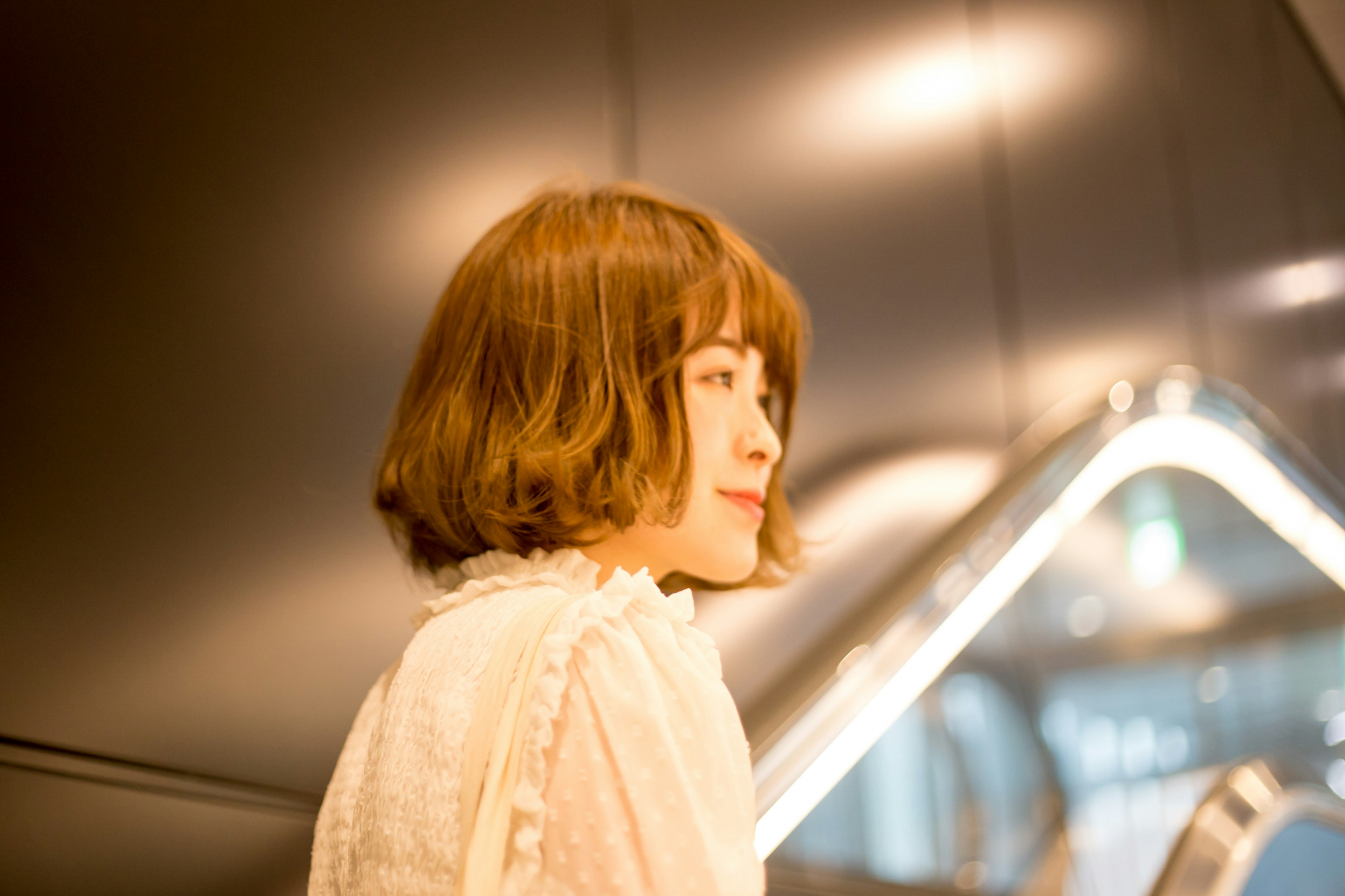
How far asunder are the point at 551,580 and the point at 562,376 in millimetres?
246

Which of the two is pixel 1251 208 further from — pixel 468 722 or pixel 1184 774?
pixel 468 722

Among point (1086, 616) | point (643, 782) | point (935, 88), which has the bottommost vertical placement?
point (1086, 616)

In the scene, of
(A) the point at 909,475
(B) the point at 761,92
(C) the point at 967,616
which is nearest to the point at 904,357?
(A) the point at 909,475

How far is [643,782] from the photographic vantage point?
98cm

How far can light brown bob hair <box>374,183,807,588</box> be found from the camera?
1268 millimetres

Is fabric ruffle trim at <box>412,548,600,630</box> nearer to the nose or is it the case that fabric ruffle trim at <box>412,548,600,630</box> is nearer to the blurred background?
the nose

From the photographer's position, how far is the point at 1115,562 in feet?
12.3

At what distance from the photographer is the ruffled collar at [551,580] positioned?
109cm

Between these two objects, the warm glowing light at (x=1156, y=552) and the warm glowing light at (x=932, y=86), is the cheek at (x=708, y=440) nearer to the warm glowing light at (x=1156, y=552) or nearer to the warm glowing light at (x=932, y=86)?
the warm glowing light at (x=932, y=86)

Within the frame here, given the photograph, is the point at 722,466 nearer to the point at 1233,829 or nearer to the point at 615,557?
the point at 615,557

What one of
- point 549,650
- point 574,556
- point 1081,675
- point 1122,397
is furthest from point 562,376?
point 1081,675

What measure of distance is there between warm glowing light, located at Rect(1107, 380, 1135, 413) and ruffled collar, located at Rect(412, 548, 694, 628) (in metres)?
1.84

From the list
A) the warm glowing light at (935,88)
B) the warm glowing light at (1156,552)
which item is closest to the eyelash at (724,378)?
the warm glowing light at (935,88)

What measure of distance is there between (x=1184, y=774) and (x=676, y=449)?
7.95 feet
